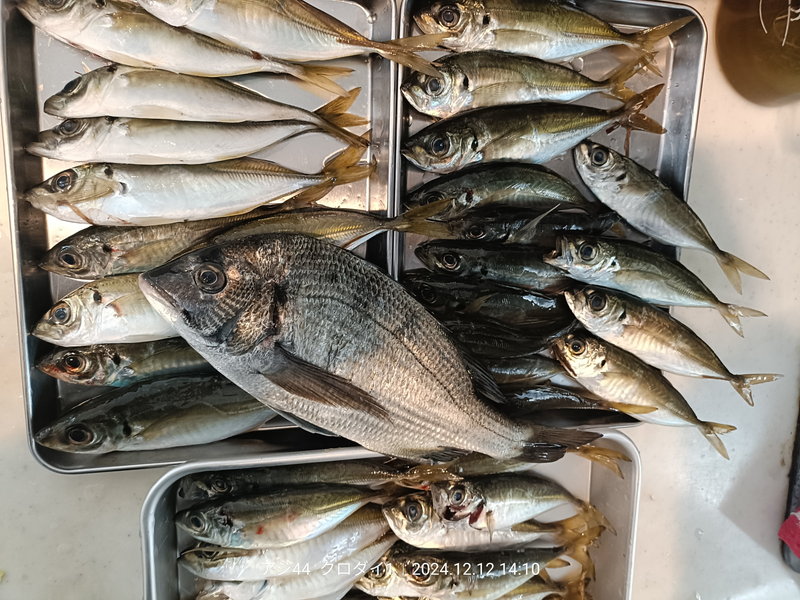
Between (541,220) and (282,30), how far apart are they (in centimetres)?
74

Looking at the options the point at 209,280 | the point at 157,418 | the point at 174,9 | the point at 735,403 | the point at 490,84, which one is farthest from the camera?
the point at 735,403

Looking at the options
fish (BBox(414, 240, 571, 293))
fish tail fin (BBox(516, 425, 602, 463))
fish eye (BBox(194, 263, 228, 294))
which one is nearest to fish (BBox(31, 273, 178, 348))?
fish eye (BBox(194, 263, 228, 294))

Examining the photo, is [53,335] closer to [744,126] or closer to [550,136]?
[550,136]

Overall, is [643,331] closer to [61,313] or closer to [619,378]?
[619,378]

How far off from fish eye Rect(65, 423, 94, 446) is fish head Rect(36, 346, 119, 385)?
0.33 feet

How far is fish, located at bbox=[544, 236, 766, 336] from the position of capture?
1.22m

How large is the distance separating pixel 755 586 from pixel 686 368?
3.12 ft

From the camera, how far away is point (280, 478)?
1.25 m

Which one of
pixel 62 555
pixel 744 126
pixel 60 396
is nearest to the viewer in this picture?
pixel 60 396

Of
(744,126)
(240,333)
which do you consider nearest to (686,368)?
(744,126)

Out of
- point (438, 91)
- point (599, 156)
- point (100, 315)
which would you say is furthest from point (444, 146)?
point (100, 315)

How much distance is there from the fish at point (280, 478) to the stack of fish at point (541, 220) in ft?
1.28

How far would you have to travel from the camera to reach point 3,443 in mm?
1277

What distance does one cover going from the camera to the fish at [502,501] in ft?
4.12
